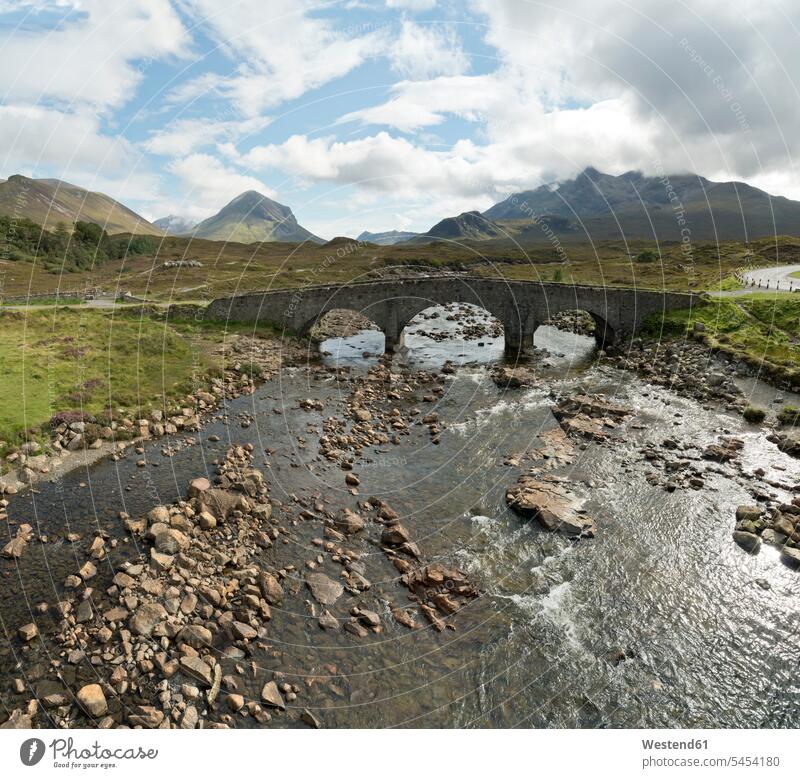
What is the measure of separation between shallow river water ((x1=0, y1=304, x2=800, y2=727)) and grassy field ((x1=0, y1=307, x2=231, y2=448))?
241 inches

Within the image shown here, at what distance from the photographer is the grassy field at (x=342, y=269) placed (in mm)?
73875

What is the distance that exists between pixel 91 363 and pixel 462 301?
35855mm

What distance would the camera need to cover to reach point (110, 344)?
40.6 m

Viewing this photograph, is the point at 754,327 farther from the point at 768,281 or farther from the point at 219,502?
the point at 219,502

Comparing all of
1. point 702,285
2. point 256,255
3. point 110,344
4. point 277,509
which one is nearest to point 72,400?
point 110,344

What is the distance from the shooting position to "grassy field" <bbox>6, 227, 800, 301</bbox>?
73875mm

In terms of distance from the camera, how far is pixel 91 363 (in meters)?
35.7

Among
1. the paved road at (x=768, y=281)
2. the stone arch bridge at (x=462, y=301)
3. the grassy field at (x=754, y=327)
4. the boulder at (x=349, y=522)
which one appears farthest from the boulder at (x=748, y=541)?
the paved road at (x=768, y=281)

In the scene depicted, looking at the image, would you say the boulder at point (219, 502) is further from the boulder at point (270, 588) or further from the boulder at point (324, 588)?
the boulder at point (324, 588)

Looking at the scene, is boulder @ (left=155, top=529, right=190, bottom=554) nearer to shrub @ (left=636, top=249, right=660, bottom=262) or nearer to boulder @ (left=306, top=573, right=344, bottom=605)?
boulder @ (left=306, top=573, right=344, bottom=605)

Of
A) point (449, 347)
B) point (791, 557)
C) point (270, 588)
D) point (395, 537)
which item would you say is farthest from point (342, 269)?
point (791, 557)

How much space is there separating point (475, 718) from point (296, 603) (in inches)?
253

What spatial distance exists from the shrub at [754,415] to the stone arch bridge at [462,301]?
2082 centimetres

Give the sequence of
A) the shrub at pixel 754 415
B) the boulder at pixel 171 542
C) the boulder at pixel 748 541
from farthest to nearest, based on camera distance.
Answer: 1. the shrub at pixel 754 415
2. the boulder at pixel 748 541
3. the boulder at pixel 171 542
